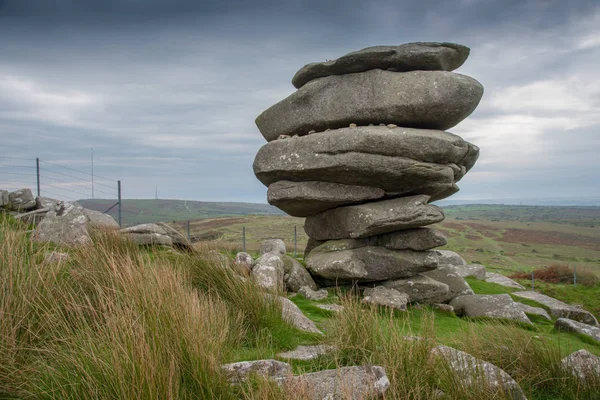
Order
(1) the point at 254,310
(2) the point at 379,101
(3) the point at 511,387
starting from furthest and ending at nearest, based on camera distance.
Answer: (2) the point at 379,101 → (1) the point at 254,310 → (3) the point at 511,387

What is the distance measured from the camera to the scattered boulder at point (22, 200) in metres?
17.4

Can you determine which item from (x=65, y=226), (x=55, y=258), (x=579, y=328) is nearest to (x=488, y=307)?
(x=579, y=328)

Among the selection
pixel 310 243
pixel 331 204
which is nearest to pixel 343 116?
pixel 331 204

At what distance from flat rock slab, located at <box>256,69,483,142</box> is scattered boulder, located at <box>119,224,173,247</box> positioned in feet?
18.3

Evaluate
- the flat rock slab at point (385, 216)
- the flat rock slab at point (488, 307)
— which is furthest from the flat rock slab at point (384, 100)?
the flat rock slab at point (488, 307)

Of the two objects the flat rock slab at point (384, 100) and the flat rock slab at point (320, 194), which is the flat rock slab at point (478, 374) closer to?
the flat rock slab at point (320, 194)

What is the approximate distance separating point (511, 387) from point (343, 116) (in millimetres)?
9860

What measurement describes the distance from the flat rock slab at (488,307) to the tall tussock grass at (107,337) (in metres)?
9.33

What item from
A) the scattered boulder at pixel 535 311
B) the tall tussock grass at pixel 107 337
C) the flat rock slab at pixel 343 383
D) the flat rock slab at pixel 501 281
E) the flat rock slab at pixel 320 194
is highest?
the flat rock slab at pixel 320 194

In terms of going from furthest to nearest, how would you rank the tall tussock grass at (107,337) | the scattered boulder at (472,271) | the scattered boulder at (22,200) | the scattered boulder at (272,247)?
the scattered boulder at (472,271) < the scattered boulder at (272,247) < the scattered boulder at (22,200) < the tall tussock grass at (107,337)

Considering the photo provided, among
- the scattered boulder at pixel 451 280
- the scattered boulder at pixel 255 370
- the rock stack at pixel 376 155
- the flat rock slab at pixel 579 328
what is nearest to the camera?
the scattered boulder at pixel 255 370

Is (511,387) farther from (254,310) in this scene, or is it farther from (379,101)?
(379,101)

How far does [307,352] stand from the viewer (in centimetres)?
660

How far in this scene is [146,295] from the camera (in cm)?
515
